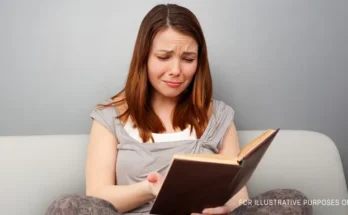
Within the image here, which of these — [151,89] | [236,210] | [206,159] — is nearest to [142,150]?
[151,89]

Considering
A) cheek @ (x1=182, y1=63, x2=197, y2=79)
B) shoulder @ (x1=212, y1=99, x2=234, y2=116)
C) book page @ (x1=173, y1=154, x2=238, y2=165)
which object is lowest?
shoulder @ (x1=212, y1=99, x2=234, y2=116)

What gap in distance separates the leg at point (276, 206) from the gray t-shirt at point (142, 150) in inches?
11.7

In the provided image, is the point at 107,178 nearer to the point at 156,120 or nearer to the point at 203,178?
the point at 156,120

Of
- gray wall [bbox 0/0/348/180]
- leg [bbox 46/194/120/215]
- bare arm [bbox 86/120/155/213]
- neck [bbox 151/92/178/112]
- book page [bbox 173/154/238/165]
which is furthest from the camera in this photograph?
gray wall [bbox 0/0/348/180]

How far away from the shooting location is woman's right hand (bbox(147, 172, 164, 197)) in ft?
3.72

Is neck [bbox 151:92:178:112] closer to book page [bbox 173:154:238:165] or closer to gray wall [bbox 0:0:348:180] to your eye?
gray wall [bbox 0:0:348:180]

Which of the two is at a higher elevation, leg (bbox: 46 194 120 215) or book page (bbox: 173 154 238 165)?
book page (bbox: 173 154 238 165)

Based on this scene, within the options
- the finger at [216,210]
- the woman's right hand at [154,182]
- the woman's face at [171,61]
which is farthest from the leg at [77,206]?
the woman's face at [171,61]

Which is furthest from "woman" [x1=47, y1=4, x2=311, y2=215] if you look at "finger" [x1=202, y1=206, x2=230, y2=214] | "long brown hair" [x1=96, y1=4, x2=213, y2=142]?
"finger" [x1=202, y1=206, x2=230, y2=214]

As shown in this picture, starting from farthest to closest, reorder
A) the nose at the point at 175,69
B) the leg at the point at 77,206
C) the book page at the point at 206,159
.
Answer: the nose at the point at 175,69, the leg at the point at 77,206, the book page at the point at 206,159

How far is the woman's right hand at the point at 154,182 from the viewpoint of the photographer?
1.13 meters

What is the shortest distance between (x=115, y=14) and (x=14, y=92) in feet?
1.54

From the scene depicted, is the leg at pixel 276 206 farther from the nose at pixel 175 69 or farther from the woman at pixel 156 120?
the nose at pixel 175 69

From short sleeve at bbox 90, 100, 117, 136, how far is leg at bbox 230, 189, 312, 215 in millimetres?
484
